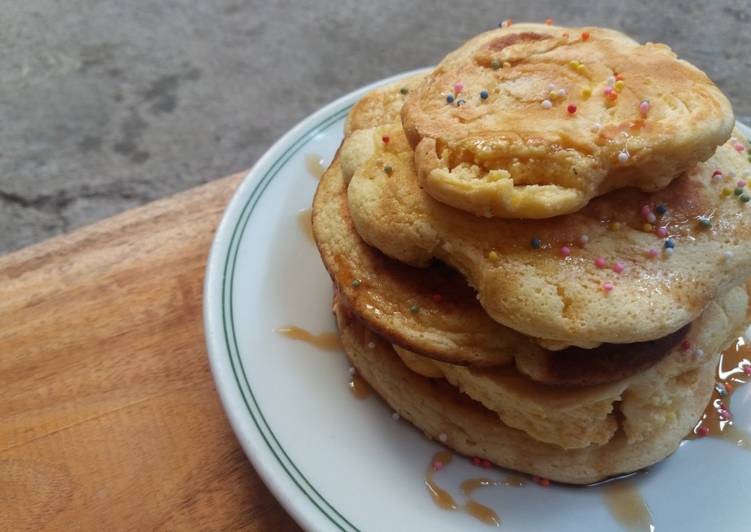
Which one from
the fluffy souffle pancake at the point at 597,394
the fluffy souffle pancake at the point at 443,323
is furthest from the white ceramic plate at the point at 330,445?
the fluffy souffle pancake at the point at 443,323

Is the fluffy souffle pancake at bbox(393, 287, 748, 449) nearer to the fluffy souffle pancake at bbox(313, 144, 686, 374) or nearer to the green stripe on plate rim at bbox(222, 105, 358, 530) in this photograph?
the fluffy souffle pancake at bbox(313, 144, 686, 374)

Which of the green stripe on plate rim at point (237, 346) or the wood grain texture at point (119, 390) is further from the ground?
the green stripe on plate rim at point (237, 346)

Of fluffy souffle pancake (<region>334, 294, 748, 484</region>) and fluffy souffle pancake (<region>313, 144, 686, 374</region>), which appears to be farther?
fluffy souffle pancake (<region>334, 294, 748, 484</region>)

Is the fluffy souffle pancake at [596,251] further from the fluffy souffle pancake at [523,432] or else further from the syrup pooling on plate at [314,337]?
the syrup pooling on plate at [314,337]

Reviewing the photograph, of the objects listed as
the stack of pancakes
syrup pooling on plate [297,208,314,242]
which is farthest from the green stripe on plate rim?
the stack of pancakes

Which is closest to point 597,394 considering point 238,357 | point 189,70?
point 238,357

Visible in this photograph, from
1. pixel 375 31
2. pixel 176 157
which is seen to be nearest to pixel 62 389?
pixel 176 157
